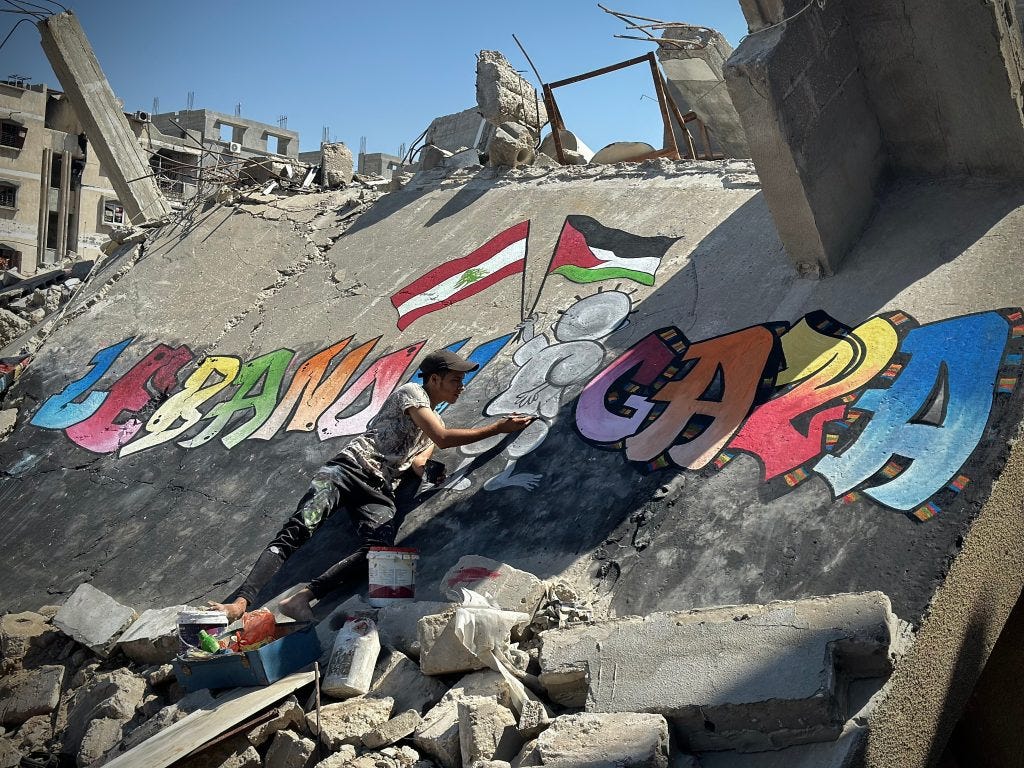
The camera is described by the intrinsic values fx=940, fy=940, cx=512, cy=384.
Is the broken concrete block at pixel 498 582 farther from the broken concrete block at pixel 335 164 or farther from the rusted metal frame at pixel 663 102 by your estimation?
the broken concrete block at pixel 335 164

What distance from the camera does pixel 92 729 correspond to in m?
5.00

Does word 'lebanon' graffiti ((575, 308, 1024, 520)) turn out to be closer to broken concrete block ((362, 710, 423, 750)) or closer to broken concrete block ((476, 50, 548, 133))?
broken concrete block ((362, 710, 423, 750))

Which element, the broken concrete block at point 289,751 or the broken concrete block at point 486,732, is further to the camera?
the broken concrete block at point 289,751

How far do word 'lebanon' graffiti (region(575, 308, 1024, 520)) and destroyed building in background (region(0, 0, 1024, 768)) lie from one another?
0.07ft

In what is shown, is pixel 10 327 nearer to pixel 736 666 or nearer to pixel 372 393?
pixel 372 393

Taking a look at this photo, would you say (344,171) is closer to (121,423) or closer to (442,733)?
(121,423)

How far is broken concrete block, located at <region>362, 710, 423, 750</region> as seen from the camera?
4137 mm

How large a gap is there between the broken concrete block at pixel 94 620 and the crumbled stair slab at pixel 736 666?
10.6 feet

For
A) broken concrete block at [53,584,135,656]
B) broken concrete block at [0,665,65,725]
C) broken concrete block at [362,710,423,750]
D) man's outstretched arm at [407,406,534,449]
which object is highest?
man's outstretched arm at [407,406,534,449]

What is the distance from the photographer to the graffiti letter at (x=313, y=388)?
8.07 meters

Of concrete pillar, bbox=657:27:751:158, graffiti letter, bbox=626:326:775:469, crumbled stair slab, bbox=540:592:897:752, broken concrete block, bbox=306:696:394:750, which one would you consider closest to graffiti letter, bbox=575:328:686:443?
graffiti letter, bbox=626:326:775:469

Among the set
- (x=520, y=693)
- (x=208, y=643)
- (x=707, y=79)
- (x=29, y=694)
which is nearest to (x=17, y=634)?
(x=29, y=694)

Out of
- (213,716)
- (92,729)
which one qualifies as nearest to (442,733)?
(213,716)

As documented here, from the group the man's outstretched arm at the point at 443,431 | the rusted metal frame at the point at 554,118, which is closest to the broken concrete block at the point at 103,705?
the man's outstretched arm at the point at 443,431
